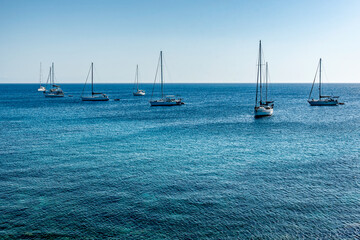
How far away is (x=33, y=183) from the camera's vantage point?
32406 millimetres

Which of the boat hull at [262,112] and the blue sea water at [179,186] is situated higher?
the boat hull at [262,112]

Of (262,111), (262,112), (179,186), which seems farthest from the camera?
(262,112)

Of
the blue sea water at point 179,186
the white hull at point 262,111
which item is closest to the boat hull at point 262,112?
the white hull at point 262,111

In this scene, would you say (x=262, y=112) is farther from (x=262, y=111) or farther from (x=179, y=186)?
(x=179, y=186)

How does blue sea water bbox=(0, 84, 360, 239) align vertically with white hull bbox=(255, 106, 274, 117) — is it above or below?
below

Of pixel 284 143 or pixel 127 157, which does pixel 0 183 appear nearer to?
pixel 127 157

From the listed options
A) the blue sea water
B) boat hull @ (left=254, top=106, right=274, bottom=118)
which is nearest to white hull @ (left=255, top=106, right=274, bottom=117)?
boat hull @ (left=254, top=106, right=274, bottom=118)

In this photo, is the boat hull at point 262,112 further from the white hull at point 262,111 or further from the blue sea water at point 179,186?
the blue sea water at point 179,186

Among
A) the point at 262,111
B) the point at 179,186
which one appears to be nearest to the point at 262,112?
the point at 262,111

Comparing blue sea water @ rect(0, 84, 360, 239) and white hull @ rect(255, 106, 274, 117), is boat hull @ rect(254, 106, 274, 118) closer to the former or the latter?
white hull @ rect(255, 106, 274, 117)

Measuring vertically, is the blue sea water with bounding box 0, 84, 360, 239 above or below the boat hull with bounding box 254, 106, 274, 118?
below

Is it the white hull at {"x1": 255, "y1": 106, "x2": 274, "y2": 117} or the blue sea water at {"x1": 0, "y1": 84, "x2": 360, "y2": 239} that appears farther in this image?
the white hull at {"x1": 255, "y1": 106, "x2": 274, "y2": 117}

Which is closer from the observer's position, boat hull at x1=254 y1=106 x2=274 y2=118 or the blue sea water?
the blue sea water

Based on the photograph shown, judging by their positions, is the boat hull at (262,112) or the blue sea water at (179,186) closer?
the blue sea water at (179,186)
